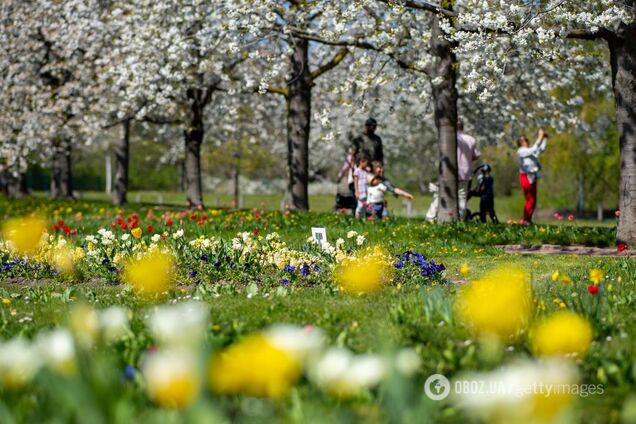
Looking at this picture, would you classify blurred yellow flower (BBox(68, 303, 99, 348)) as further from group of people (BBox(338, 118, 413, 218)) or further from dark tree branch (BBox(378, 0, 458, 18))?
group of people (BBox(338, 118, 413, 218))

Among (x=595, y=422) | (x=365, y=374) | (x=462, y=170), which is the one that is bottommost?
(x=595, y=422)

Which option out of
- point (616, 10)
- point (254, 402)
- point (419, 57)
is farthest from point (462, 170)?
point (254, 402)

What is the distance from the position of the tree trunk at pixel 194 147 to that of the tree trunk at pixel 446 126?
10.3 meters

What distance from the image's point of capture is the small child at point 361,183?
1623 centimetres

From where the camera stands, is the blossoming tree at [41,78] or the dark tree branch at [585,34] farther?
the blossoming tree at [41,78]

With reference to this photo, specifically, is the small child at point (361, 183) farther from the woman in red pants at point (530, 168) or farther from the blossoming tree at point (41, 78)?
the blossoming tree at point (41, 78)

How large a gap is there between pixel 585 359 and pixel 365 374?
75.1 inches

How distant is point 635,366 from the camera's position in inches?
166

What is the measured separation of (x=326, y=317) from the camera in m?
5.65

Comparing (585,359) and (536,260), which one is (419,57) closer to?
(536,260)

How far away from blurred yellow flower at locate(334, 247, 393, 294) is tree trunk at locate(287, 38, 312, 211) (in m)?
10.7

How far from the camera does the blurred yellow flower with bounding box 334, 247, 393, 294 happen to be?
654 cm

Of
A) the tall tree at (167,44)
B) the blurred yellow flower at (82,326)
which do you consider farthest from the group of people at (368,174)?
the blurred yellow flower at (82,326)

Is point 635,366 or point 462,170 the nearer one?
point 635,366
